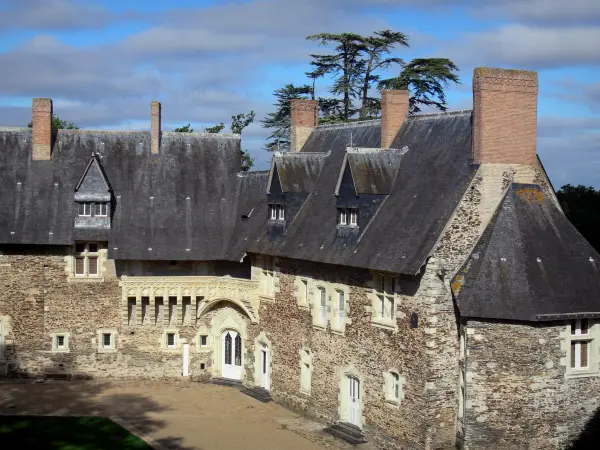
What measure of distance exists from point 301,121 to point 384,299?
505 inches

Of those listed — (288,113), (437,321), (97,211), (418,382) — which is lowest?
(418,382)

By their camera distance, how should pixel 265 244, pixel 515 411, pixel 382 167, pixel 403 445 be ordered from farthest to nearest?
pixel 265 244
pixel 382 167
pixel 403 445
pixel 515 411

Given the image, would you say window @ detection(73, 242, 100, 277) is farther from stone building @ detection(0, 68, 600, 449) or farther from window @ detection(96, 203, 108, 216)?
window @ detection(96, 203, 108, 216)

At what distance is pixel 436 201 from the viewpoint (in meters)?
27.3

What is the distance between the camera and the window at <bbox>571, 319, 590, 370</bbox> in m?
25.5

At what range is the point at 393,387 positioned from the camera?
90.7ft

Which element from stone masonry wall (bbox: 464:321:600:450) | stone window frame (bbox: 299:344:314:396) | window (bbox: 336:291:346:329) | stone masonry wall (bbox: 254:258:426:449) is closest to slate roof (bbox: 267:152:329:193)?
stone masonry wall (bbox: 254:258:426:449)

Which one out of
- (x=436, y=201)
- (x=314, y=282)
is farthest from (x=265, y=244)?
(x=436, y=201)

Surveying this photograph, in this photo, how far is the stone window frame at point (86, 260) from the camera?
121 feet

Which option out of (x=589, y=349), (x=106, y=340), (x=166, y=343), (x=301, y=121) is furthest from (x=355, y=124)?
(x=589, y=349)

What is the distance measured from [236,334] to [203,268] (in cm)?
290

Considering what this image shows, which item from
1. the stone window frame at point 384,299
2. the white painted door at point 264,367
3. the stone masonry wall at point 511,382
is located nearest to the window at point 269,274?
the white painted door at point 264,367

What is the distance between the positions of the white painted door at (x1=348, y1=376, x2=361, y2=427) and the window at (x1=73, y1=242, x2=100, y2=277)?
39.7 ft

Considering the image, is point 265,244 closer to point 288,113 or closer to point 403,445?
point 403,445
